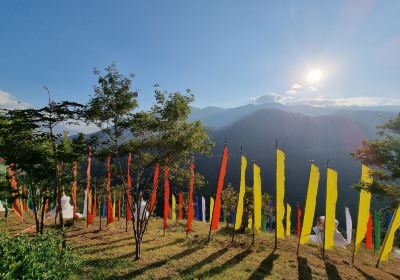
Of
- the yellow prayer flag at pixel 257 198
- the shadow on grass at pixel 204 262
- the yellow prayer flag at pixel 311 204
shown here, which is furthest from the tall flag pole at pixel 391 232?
the shadow on grass at pixel 204 262

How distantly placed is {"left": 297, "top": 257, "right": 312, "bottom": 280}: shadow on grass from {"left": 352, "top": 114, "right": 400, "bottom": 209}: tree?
24.3 feet

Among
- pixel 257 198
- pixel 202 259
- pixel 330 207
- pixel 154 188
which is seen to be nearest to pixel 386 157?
pixel 330 207

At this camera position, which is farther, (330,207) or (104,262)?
(330,207)

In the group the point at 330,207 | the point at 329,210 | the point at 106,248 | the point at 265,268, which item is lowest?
the point at 265,268

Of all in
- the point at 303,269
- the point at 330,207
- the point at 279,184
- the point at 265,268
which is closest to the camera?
the point at 265,268

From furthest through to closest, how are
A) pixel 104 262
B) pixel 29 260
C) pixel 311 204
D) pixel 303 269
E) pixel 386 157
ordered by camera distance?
pixel 311 204 → pixel 303 269 → pixel 104 262 → pixel 386 157 → pixel 29 260

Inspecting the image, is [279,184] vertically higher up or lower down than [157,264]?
higher up

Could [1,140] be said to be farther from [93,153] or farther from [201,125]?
[201,125]

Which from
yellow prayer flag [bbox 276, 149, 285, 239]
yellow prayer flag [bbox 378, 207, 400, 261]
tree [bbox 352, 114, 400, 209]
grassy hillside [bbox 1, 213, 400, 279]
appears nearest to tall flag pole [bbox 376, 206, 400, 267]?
yellow prayer flag [bbox 378, 207, 400, 261]

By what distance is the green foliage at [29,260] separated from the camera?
31.3 ft

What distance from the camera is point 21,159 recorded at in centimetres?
2278

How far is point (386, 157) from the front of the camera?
55.8ft

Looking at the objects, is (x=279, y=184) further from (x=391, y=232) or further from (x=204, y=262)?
(x=204, y=262)

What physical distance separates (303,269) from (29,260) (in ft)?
61.0
